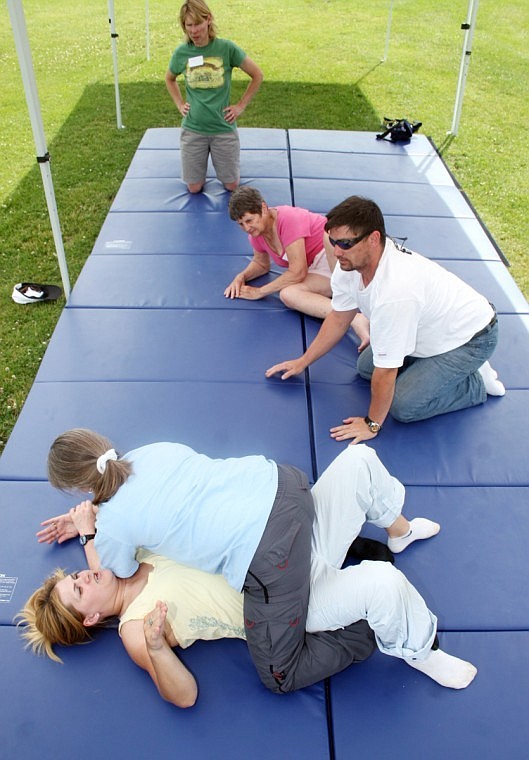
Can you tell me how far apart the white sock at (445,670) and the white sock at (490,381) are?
5.25 ft

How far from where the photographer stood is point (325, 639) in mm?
2277

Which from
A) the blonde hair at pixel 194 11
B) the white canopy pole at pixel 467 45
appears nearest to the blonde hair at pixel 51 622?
the blonde hair at pixel 194 11

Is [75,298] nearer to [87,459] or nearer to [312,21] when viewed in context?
[87,459]

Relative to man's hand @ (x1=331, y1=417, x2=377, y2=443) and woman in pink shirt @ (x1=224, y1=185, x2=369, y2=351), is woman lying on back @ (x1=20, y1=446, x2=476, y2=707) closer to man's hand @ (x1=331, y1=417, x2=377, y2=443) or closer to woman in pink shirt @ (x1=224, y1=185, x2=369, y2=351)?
man's hand @ (x1=331, y1=417, x2=377, y2=443)

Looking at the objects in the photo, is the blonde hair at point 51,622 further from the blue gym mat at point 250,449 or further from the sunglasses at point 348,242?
the sunglasses at point 348,242

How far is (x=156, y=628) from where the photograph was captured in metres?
2.10

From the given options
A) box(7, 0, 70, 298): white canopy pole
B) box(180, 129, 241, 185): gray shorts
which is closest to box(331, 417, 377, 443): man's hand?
box(7, 0, 70, 298): white canopy pole

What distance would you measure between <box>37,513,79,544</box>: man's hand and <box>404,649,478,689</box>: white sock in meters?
1.45

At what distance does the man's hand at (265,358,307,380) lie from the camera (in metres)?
3.50

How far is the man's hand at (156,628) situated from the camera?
2104 mm

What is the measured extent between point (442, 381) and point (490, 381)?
0.37 m

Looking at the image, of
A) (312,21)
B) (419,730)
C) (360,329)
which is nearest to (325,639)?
(419,730)

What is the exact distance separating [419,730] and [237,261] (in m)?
3.30

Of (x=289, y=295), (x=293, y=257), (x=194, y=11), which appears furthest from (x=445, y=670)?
(x=194, y=11)
